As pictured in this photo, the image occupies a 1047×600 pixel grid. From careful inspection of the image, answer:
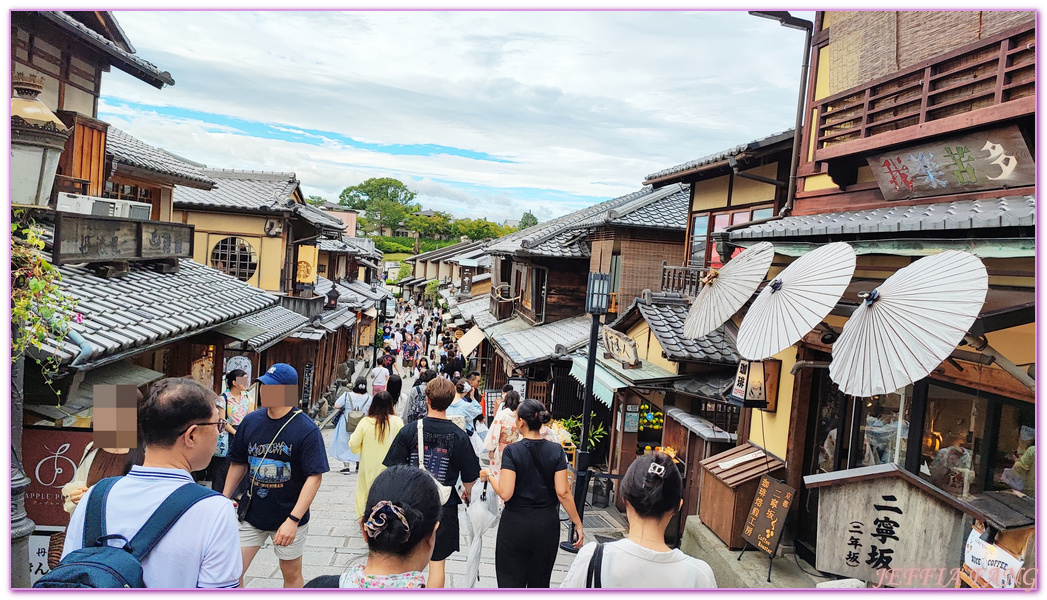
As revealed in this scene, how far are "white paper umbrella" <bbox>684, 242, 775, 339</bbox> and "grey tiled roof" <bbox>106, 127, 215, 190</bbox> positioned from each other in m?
10.4

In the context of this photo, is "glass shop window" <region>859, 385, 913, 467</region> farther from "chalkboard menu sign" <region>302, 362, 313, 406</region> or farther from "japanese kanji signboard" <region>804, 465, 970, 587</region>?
"chalkboard menu sign" <region>302, 362, 313, 406</region>

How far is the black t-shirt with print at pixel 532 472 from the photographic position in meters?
5.42

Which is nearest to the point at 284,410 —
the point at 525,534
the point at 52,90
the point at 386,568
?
the point at 525,534

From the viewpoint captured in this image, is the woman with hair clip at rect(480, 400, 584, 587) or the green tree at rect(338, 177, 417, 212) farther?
the green tree at rect(338, 177, 417, 212)

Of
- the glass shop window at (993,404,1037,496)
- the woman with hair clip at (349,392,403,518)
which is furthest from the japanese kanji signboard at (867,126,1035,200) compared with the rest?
the woman with hair clip at (349,392,403,518)

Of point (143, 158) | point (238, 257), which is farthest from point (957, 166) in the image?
point (238, 257)

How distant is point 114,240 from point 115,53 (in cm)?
290

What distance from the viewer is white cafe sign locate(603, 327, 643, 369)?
1131 centimetres

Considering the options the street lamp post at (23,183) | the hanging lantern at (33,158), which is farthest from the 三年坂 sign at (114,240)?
the hanging lantern at (33,158)

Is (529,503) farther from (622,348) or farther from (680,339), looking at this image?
(622,348)

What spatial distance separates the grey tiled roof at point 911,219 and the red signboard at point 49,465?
6.70 m

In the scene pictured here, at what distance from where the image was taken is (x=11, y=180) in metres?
5.35

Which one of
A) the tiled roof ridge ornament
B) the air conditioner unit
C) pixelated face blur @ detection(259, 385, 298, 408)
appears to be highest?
the tiled roof ridge ornament

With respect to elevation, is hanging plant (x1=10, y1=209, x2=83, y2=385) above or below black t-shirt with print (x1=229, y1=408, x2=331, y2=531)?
above
